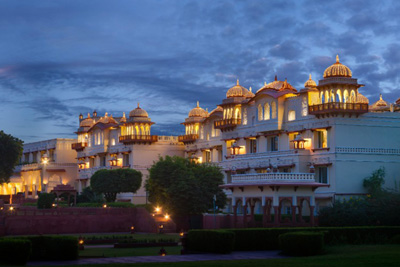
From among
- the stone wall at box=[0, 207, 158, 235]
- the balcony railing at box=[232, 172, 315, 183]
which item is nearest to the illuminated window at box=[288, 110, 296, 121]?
the balcony railing at box=[232, 172, 315, 183]

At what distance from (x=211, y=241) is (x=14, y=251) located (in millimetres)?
10583

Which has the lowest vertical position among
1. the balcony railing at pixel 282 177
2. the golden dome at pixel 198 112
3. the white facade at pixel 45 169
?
the balcony railing at pixel 282 177

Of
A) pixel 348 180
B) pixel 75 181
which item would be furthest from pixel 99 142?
pixel 348 180

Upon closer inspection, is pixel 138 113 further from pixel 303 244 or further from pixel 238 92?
pixel 303 244

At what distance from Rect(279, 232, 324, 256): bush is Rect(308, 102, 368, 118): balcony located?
1088 inches

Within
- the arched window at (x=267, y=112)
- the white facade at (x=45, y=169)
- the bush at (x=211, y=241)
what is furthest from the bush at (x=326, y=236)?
the white facade at (x=45, y=169)

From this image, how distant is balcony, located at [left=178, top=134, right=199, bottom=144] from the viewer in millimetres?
89125

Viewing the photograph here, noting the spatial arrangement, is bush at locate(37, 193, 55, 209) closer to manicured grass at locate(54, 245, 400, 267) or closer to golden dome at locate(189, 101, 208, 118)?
golden dome at locate(189, 101, 208, 118)

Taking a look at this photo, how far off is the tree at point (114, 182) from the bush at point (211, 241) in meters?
44.9

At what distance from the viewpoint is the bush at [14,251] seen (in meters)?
31.1

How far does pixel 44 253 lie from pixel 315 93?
3793 cm

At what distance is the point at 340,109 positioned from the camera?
62281 millimetres

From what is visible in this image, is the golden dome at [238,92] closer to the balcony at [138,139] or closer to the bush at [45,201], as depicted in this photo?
the balcony at [138,139]

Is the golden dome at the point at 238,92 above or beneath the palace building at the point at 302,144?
above
